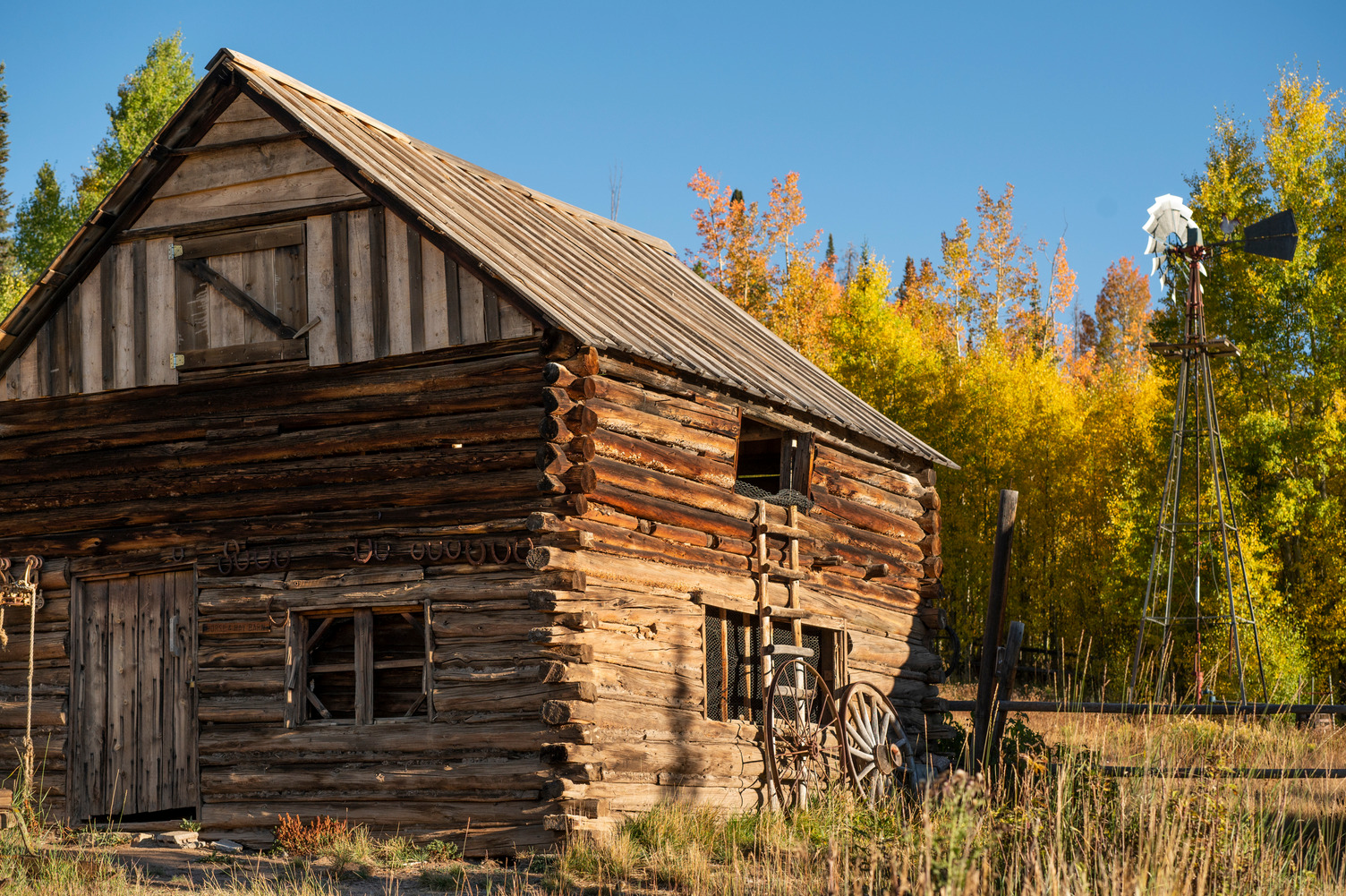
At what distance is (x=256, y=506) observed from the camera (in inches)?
496

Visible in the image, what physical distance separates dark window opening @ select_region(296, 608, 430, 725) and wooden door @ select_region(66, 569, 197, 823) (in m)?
1.32

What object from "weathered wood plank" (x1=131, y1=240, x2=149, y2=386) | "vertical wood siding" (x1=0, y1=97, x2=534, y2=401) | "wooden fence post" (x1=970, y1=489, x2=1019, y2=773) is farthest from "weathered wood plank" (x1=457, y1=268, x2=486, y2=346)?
"wooden fence post" (x1=970, y1=489, x2=1019, y2=773)

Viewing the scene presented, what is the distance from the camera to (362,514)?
477 inches

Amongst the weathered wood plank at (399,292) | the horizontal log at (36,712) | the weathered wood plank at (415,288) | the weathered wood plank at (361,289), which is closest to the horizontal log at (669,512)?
the weathered wood plank at (415,288)

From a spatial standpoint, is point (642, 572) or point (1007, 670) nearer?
point (1007, 670)

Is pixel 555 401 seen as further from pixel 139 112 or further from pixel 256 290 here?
pixel 139 112

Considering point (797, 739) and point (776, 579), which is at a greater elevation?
point (776, 579)

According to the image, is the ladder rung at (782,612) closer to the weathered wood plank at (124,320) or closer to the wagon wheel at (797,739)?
the wagon wheel at (797,739)

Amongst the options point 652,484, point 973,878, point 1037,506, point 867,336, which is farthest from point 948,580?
point 973,878

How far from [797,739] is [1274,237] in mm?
12156

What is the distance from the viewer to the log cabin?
11.5 metres

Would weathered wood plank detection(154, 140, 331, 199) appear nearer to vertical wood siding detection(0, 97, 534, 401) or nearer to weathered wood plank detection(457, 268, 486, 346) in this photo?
vertical wood siding detection(0, 97, 534, 401)

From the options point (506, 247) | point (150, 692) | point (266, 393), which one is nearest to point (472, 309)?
point (506, 247)

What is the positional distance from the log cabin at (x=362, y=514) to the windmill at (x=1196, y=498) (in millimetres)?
7647
